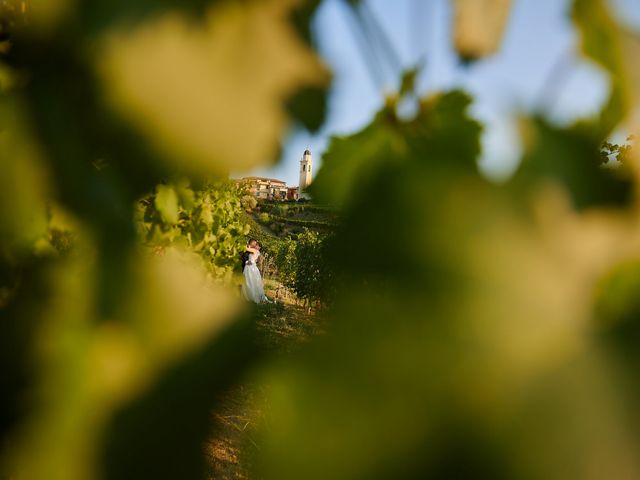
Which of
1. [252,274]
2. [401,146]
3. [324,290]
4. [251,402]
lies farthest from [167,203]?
[252,274]

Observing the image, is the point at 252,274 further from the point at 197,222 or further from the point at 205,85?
the point at 205,85

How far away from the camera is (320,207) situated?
1.73ft

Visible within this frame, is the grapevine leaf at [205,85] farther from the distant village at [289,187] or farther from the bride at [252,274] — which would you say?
the bride at [252,274]

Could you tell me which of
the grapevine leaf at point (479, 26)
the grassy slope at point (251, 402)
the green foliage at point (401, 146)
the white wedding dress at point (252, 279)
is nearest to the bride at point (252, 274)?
the white wedding dress at point (252, 279)

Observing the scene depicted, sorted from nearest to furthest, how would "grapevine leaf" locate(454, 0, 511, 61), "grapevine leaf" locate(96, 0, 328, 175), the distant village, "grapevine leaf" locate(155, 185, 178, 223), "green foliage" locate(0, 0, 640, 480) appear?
"green foliage" locate(0, 0, 640, 480) < "grapevine leaf" locate(96, 0, 328, 175) < "grapevine leaf" locate(454, 0, 511, 61) < the distant village < "grapevine leaf" locate(155, 185, 178, 223)

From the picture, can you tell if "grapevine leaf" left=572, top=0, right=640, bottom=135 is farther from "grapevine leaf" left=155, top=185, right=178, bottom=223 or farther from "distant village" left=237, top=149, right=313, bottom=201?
"grapevine leaf" left=155, top=185, right=178, bottom=223

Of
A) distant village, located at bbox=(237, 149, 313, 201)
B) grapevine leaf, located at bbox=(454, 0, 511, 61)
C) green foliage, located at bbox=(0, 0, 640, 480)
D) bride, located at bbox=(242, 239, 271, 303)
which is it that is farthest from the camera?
bride, located at bbox=(242, 239, 271, 303)

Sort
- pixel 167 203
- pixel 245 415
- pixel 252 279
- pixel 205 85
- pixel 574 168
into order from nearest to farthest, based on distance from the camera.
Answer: pixel 574 168 < pixel 205 85 < pixel 245 415 < pixel 167 203 < pixel 252 279

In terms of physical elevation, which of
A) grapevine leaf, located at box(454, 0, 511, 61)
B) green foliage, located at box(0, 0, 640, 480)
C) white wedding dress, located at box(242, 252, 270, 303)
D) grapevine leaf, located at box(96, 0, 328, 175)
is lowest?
white wedding dress, located at box(242, 252, 270, 303)

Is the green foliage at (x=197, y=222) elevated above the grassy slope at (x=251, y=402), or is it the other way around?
the green foliage at (x=197, y=222)

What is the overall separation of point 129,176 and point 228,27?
0.40ft

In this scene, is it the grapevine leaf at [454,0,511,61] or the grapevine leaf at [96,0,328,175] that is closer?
the grapevine leaf at [96,0,328,175]

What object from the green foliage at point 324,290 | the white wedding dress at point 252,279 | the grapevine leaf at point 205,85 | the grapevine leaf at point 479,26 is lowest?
the white wedding dress at point 252,279

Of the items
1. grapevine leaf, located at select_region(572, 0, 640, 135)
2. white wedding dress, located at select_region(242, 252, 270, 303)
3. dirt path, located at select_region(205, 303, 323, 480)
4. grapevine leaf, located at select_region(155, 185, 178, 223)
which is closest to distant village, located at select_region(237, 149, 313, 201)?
dirt path, located at select_region(205, 303, 323, 480)
